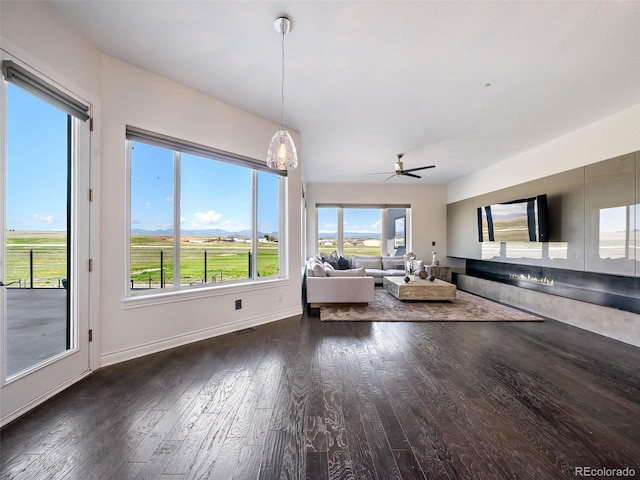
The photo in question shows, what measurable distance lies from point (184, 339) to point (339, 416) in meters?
2.07

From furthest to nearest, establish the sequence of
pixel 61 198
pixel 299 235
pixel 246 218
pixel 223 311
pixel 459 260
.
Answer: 1. pixel 459 260
2. pixel 299 235
3. pixel 246 218
4. pixel 223 311
5. pixel 61 198

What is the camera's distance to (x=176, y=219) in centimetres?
311

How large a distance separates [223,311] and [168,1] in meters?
3.00

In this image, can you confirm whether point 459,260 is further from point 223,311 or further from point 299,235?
point 223,311

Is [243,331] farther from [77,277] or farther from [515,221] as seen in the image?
[515,221]

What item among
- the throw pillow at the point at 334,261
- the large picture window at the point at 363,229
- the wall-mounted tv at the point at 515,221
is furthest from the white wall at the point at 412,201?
the wall-mounted tv at the point at 515,221

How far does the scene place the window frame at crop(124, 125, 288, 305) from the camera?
2736 millimetres

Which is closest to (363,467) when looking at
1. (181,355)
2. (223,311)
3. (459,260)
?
(181,355)

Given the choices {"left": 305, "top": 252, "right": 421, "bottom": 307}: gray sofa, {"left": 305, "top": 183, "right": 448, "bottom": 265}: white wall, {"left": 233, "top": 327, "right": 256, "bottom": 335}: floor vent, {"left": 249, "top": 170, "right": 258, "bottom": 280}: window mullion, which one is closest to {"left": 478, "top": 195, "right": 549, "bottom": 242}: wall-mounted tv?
{"left": 305, "top": 183, "right": 448, "bottom": 265}: white wall

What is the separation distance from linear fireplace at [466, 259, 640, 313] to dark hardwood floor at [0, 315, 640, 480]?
0.68 m

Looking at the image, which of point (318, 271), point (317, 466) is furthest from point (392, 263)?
point (317, 466)

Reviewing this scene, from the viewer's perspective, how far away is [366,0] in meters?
1.87

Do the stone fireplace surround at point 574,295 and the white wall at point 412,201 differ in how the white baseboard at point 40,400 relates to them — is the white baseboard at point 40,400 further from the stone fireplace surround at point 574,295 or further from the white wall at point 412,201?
the white wall at point 412,201

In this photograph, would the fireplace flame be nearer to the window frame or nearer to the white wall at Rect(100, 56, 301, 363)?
the window frame
